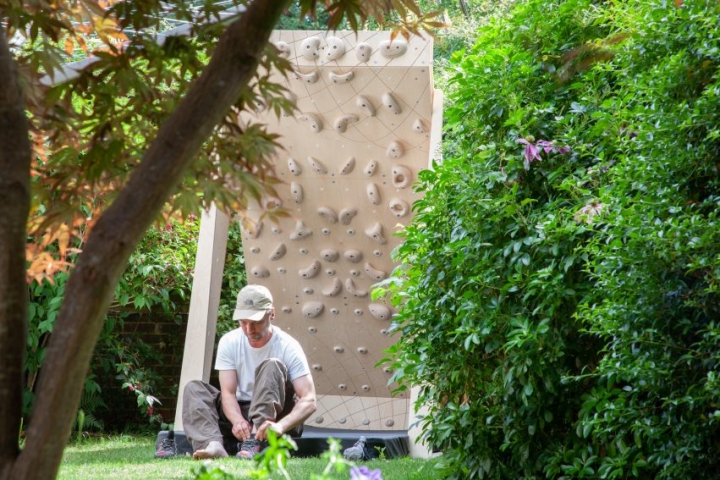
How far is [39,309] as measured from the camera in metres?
6.57

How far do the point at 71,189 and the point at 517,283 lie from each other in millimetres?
1726

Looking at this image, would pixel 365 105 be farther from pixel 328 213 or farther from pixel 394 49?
pixel 328 213

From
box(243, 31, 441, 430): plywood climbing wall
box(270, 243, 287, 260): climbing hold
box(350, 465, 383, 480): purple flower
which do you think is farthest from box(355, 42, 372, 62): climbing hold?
box(350, 465, 383, 480): purple flower

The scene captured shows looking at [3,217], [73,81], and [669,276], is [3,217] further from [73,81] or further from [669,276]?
[669,276]

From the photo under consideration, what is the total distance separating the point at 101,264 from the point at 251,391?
4.04 metres

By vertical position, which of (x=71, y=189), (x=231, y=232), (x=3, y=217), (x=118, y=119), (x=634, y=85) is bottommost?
(x=3, y=217)

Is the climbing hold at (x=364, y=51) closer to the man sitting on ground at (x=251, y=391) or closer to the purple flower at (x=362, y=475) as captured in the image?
the man sitting on ground at (x=251, y=391)

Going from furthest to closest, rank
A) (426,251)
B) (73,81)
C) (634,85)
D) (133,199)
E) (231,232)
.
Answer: (231,232)
(426,251)
(634,85)
(73,81)
(133,199)

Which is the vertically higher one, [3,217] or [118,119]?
[118,119]

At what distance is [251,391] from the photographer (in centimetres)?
547

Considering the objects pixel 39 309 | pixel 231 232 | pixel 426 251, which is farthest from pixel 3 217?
pixel 231 232

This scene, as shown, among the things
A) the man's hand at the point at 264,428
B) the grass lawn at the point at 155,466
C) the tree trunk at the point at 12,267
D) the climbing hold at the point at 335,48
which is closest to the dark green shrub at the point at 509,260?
the grass lawn at the point at 155,466

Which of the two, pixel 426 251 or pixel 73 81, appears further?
pixel 426 251

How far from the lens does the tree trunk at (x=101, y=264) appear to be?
154 cm
